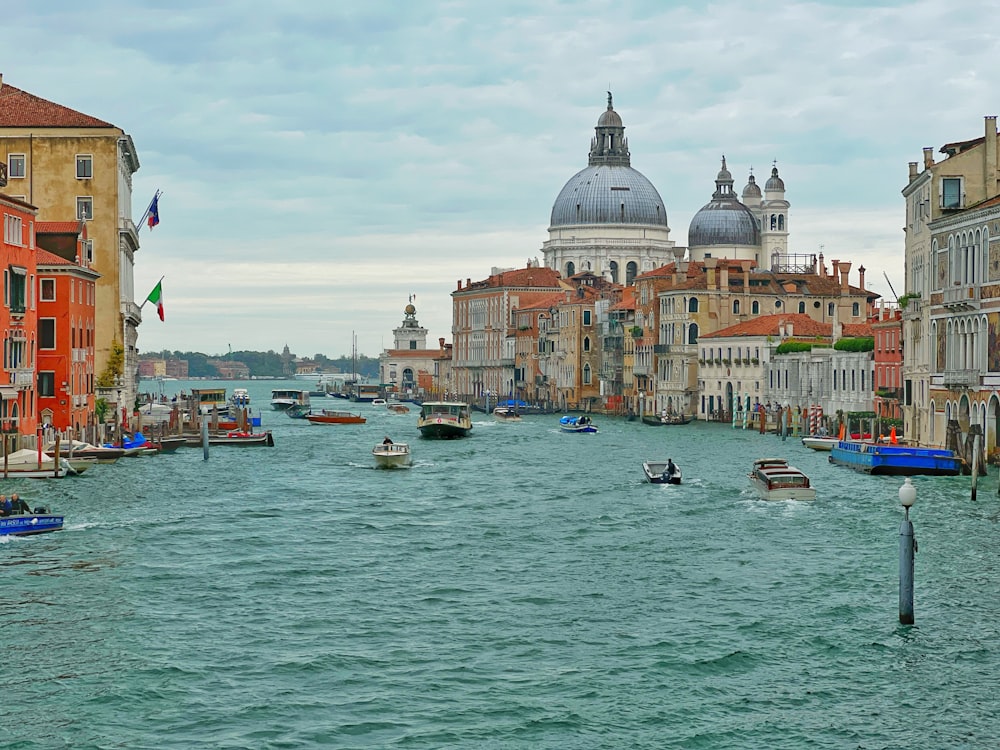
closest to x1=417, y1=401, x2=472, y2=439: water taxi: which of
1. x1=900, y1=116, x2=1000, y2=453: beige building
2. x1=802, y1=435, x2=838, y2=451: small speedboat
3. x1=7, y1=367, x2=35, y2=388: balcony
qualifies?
x1=802, y1=435, x2=838, y2=451: small speedboat

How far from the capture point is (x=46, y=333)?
2098 inches

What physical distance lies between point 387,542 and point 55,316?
23978mm

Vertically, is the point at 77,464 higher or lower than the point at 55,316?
lower

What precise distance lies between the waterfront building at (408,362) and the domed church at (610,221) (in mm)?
25488

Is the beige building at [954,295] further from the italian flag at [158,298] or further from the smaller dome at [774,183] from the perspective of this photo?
the smaller dome at [774,183]

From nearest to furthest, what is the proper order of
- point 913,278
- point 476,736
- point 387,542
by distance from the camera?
point 476,736, point 387,542, point 913,278

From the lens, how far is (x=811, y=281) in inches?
4112

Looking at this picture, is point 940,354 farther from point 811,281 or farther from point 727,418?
point 811,281

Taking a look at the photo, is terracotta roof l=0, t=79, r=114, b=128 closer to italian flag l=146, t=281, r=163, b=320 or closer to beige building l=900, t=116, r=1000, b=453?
italian flag l=146, t=281, r=163, b=320

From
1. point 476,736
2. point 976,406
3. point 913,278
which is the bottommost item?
point 476,736

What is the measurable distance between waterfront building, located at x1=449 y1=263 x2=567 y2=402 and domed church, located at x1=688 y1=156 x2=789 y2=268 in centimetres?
1280

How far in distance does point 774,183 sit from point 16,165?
8942cm

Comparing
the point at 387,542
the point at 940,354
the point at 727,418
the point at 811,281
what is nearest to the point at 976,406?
the point at 940,354

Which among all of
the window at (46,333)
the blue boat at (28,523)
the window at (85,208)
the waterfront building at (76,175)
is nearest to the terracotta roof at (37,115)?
the waterfront building at (76,175)
